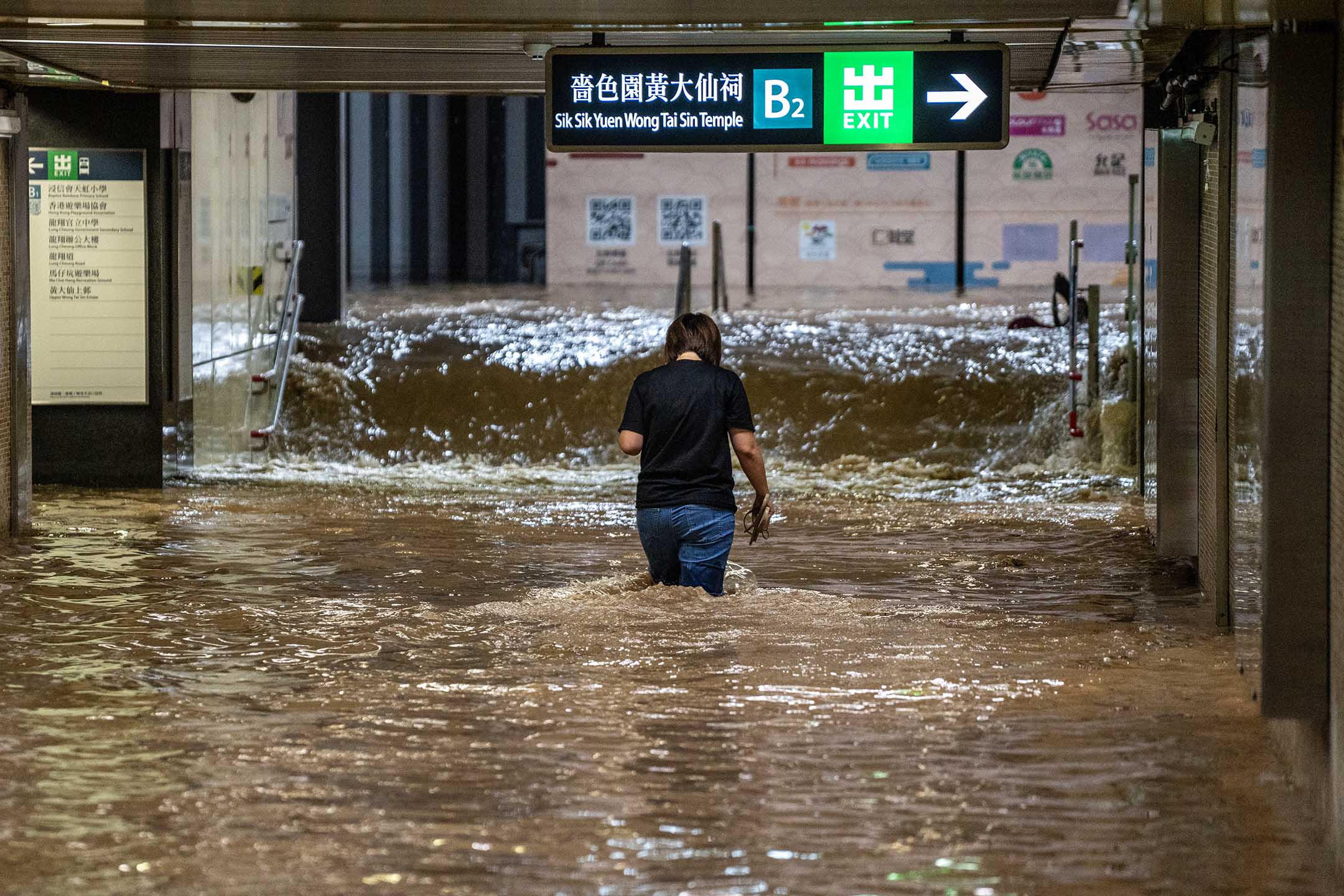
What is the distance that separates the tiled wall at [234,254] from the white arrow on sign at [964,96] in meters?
6.19

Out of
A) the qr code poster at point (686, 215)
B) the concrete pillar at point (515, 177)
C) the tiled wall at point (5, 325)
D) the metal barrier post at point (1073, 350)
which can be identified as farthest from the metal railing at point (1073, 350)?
the concrete pillar at point (515, 177)

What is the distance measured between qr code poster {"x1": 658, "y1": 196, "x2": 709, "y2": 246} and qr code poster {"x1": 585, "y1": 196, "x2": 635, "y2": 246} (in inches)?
15.6

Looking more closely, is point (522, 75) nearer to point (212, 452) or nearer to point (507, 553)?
point (507, 553)

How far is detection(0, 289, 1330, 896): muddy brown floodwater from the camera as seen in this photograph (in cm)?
429

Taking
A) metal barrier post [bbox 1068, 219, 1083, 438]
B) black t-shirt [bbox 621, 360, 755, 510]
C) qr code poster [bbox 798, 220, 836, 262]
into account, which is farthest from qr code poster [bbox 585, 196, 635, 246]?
black t-shirt [bbox 621, 360, 755, 510]

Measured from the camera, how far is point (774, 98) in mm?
7492

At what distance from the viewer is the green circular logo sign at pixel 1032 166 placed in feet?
69.7

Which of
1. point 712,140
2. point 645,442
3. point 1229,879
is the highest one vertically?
point 712,140

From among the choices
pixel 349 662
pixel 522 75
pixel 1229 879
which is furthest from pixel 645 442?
pixel 1229 879

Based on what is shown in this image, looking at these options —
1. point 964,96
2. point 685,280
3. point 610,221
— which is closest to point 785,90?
point 964,96

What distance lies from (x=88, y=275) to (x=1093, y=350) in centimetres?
709

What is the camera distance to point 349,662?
6477 mm

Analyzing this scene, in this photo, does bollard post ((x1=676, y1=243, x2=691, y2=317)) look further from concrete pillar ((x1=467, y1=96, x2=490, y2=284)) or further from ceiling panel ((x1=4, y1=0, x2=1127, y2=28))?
concrete pillar ((x1=467, y1=96, x2=490, y2=284))

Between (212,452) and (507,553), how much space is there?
179 inches
